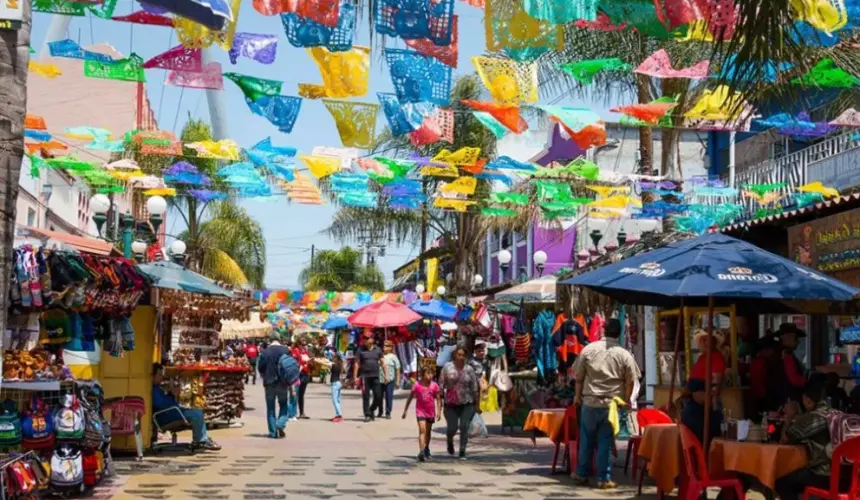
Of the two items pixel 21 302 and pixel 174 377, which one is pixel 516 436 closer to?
pixel 174 377

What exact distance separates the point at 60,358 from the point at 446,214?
25.7 m

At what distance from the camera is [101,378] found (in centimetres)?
1510

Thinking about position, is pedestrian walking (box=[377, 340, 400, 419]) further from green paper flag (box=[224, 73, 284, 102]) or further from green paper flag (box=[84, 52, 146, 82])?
green paper flag (box=[84, 52, 146, 82])

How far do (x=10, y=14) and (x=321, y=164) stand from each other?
1212 centimetres

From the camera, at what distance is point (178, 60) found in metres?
12.5

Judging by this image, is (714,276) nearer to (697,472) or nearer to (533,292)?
(697,472)

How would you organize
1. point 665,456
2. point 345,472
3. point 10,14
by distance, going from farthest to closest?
Answer: 1. point 345,472
2. point 665,456
3. point 10,14

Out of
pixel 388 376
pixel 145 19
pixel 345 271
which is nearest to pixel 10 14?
pixel 145 19

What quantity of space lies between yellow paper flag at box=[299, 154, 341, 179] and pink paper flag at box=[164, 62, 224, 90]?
19.1 feet

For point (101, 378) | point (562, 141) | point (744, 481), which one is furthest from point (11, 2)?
point (562, 141)

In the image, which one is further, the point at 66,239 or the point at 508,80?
the point at 66,239

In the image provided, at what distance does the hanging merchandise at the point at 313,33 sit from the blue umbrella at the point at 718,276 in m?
3.47

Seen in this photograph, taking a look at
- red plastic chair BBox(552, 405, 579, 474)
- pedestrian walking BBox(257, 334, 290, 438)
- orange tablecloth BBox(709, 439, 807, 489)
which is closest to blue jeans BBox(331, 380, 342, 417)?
pedestrian walking BBox(257, 334, 290, 438)

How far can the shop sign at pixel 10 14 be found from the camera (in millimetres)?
6738
